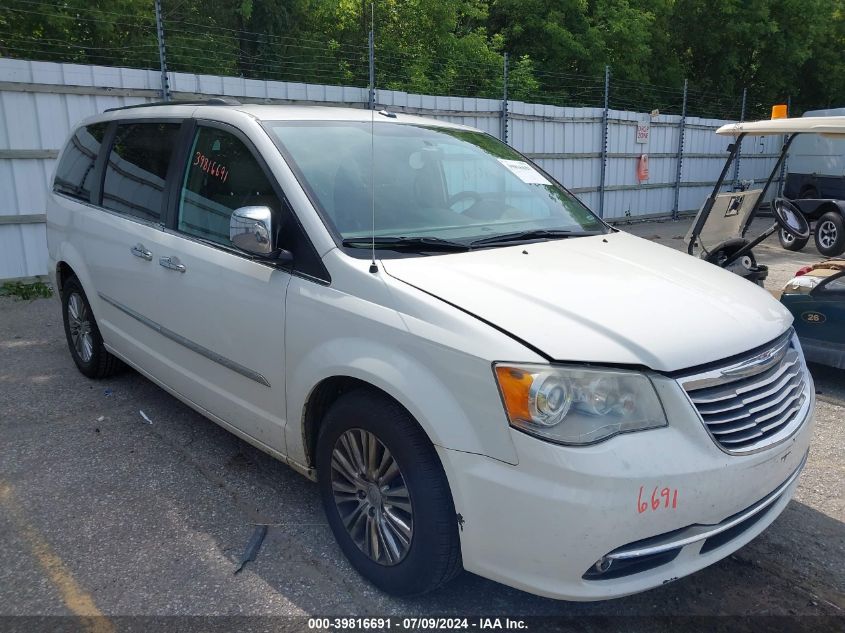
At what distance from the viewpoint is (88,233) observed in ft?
14.9

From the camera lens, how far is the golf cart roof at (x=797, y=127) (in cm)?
543

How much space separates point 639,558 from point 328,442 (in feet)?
4.04

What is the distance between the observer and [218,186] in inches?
135

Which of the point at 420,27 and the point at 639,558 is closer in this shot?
the point at 639,558

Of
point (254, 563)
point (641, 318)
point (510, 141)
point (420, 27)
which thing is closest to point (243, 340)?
point (254, 563)

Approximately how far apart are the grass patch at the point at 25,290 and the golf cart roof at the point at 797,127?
743 cm

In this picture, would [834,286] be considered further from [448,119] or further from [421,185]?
[448,119]

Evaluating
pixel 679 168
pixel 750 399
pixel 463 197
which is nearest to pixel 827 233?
pixel 679 168

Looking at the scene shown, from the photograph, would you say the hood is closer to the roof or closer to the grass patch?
the roof

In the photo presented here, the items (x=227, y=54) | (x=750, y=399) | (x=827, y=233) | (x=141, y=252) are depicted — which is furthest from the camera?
(x=227, y=54)

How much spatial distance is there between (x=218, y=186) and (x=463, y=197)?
3.91ft

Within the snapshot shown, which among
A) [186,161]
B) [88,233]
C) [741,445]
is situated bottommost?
[741,445]

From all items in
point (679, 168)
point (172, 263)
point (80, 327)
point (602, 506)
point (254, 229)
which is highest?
point (254, 229)

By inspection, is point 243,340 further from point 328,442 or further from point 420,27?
point 420,27
